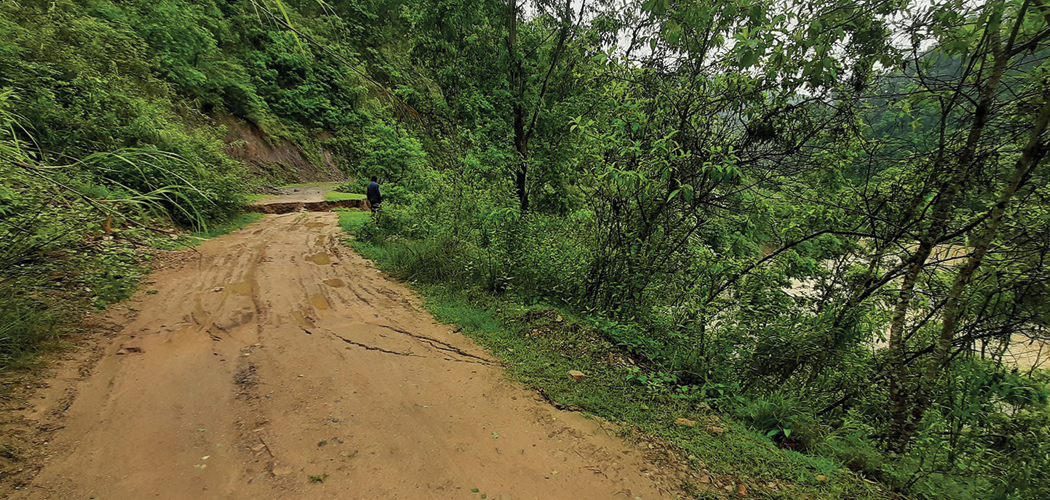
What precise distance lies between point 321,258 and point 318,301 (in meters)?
2.36

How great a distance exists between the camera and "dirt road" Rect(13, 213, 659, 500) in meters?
2.27

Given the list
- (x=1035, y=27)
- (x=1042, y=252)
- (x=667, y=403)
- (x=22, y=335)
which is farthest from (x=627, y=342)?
(x=22, y=335)

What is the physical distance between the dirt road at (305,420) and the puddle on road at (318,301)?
0.58 feet

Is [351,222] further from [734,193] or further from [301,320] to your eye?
[734,193]

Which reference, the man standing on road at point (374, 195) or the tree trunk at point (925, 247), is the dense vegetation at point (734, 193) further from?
the man standing on road at point (374, 195)

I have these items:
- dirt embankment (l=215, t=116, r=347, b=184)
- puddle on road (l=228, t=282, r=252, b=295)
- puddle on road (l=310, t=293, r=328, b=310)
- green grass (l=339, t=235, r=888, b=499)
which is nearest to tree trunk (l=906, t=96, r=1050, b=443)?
green grass (l=339, t=235, r=888, b=499)

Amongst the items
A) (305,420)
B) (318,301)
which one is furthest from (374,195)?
(305,420)

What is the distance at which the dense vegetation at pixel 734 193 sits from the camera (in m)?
2.60

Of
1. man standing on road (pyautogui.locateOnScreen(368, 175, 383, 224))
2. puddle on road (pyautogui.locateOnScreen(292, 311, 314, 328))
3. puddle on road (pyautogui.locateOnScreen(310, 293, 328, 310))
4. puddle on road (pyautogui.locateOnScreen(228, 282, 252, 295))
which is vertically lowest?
puddle on road (pyautogui.locateOnScreen(228, 282, 252, 295))

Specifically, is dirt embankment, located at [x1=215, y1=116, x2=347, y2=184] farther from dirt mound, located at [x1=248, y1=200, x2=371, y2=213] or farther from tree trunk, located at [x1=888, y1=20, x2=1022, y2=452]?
tree trunk, located at [x1=888, y1=20, x2=1022, y2=452]

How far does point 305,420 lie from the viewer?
2.80 metres

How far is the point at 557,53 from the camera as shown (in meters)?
6.93

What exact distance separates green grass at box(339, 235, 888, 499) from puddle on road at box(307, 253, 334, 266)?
2450mm

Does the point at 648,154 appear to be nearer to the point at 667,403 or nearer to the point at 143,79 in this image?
the point at 667,403
